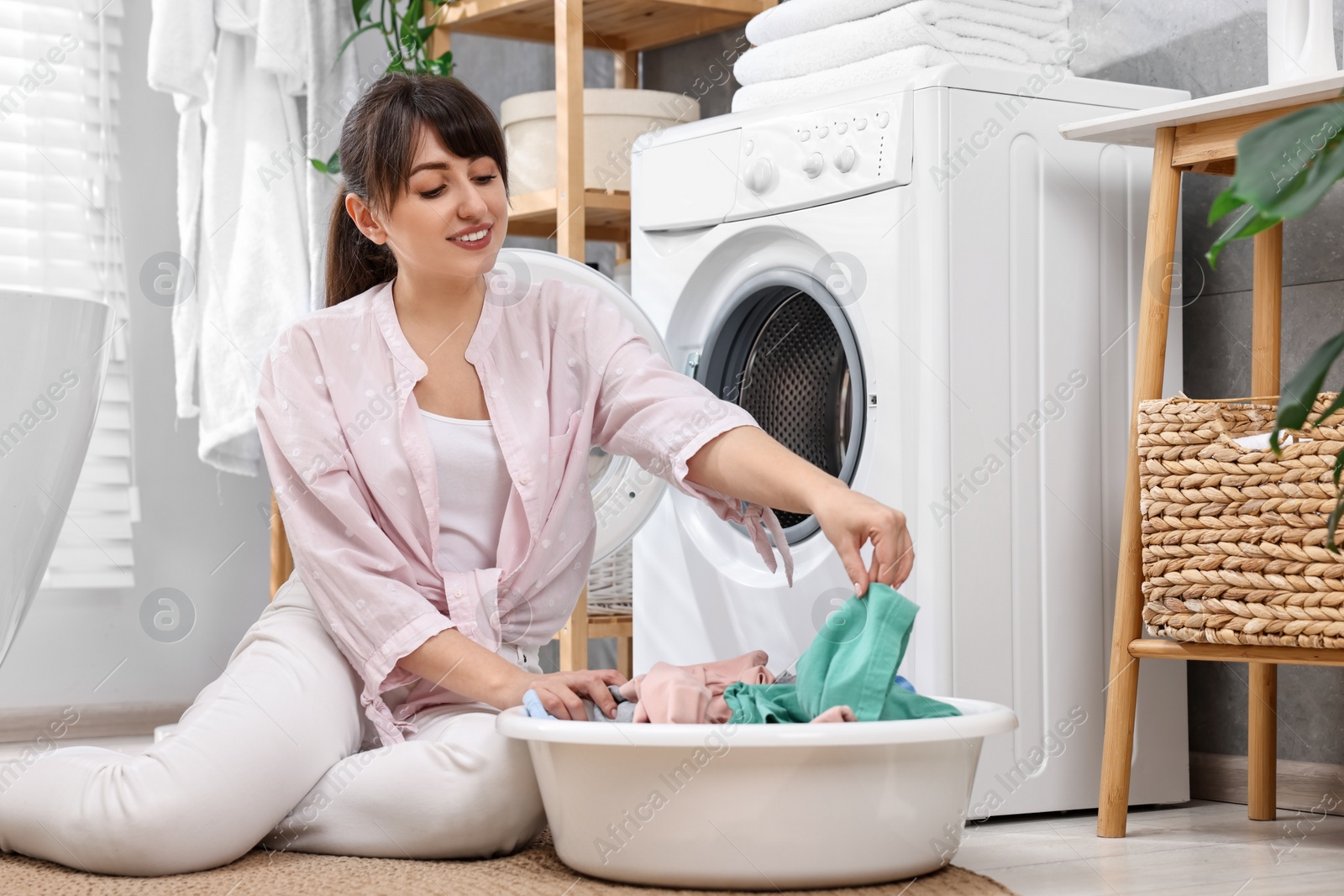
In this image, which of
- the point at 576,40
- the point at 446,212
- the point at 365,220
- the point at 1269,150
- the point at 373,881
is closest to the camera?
the point at 1269,150

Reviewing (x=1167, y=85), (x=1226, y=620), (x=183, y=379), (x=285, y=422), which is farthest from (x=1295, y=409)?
(x=183, y=379)

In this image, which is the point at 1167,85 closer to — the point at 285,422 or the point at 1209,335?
the point at 1209,335

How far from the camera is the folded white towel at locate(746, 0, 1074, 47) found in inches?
70.9

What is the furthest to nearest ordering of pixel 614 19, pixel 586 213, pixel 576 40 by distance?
pixel 614 19, pixel 586 213, pixel 576 40

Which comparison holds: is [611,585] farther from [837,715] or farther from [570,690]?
[837,715]

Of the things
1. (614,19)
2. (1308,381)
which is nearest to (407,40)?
(614,19)

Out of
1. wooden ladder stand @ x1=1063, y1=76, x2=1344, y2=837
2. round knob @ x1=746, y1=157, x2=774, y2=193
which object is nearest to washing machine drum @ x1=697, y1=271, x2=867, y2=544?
round knob @ x1=746, y1=157, x2=774, y2=193

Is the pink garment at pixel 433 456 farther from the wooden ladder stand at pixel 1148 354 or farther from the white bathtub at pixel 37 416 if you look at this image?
the white bathtub at pixel 37 416

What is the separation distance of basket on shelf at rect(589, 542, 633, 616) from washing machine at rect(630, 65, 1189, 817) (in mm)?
582

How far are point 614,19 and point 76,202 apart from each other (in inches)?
41.5

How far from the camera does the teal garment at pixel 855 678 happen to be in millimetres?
1172

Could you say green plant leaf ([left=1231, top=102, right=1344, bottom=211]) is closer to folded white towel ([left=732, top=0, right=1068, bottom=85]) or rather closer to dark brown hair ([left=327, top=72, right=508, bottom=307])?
dark brown hair ([left=327, top=72, right=508, bottom=307])

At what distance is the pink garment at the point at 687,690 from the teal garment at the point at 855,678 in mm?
22

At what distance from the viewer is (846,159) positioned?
1.73m
